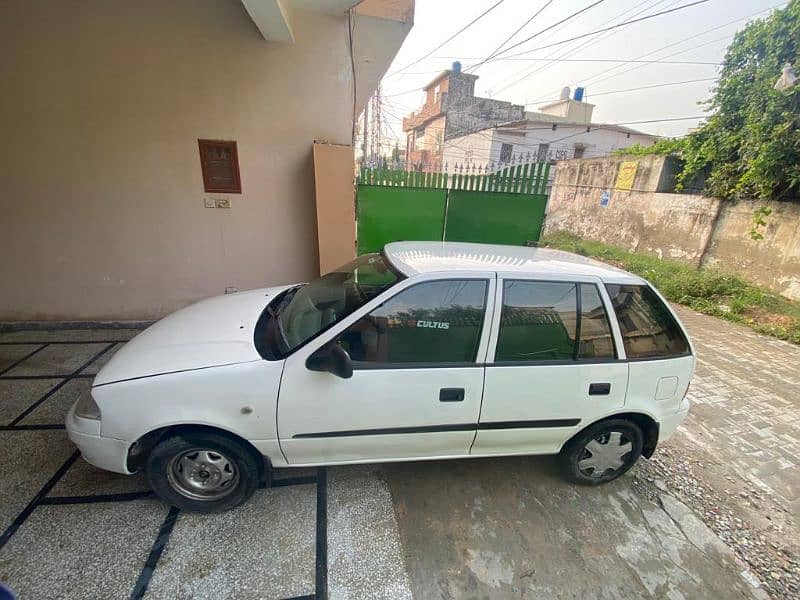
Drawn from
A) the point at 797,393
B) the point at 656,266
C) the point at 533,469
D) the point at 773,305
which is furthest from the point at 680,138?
the point at 533,469

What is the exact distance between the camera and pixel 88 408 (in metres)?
1.87

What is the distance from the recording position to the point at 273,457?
1.95 m

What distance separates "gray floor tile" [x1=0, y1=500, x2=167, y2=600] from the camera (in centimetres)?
162

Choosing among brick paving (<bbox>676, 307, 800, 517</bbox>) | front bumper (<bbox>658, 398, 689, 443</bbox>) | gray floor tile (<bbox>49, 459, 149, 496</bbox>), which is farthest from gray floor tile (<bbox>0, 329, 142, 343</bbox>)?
brick paving (<bbox>676, 307, 800, 517</bbox>)

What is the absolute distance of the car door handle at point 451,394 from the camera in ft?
6.31

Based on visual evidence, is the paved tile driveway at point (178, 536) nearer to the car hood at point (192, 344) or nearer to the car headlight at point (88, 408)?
the car headlight at point (88, 408)

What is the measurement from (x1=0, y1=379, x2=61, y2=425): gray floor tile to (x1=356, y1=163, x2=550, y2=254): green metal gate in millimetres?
3511

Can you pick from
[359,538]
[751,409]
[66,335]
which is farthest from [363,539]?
[66,335]

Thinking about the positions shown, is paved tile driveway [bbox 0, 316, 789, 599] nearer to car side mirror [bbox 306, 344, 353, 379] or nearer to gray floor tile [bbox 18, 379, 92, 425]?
gray floor tile [bbox 18, 379, 92, 425]

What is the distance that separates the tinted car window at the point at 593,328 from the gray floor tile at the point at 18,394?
4.34 metres

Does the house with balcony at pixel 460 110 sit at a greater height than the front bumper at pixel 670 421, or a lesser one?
greater

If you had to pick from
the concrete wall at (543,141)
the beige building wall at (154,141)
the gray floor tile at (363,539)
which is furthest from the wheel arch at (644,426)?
the concrete wall at (543,141)

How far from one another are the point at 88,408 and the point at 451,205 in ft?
13.9

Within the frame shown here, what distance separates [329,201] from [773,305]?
8.16 metres
